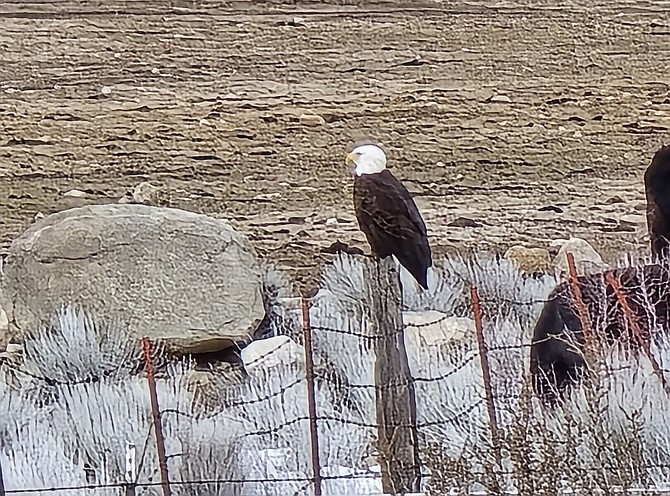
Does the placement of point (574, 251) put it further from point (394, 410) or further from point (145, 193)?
point (394, 410)

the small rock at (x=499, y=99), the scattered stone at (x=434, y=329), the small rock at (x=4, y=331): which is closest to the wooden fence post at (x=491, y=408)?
the scattered stone at (x=434, y=329)

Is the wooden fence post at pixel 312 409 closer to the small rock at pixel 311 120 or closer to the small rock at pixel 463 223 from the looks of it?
the small rock at pixel 463 223

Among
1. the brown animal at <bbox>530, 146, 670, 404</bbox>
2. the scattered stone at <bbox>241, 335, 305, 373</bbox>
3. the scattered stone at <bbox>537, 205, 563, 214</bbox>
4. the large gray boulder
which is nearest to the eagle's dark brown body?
the brown animal at <bbox>530, 146, 670, 404</bbox>

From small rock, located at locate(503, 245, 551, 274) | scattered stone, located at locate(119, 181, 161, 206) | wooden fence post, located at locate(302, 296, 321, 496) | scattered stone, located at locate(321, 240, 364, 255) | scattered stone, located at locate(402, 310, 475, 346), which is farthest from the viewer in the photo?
scattered stone, located at locate(119, 181, 161, 206)

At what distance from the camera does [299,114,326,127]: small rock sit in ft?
22.6

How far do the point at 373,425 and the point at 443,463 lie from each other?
1.12 ft

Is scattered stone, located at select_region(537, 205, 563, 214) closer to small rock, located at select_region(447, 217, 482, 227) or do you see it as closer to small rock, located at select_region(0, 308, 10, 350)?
small rock, located at select_region(447, 217, 482, 227)

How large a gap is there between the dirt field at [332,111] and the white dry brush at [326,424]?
2.83 metres

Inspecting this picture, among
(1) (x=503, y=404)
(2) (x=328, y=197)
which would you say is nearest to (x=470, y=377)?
(1) (x=503, y=404)

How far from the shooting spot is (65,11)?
22.9 feet

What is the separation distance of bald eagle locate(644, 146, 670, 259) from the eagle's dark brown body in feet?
2.60

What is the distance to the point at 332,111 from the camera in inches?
272

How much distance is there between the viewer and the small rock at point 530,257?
636 cm

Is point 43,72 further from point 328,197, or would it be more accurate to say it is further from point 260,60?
point 328,197
